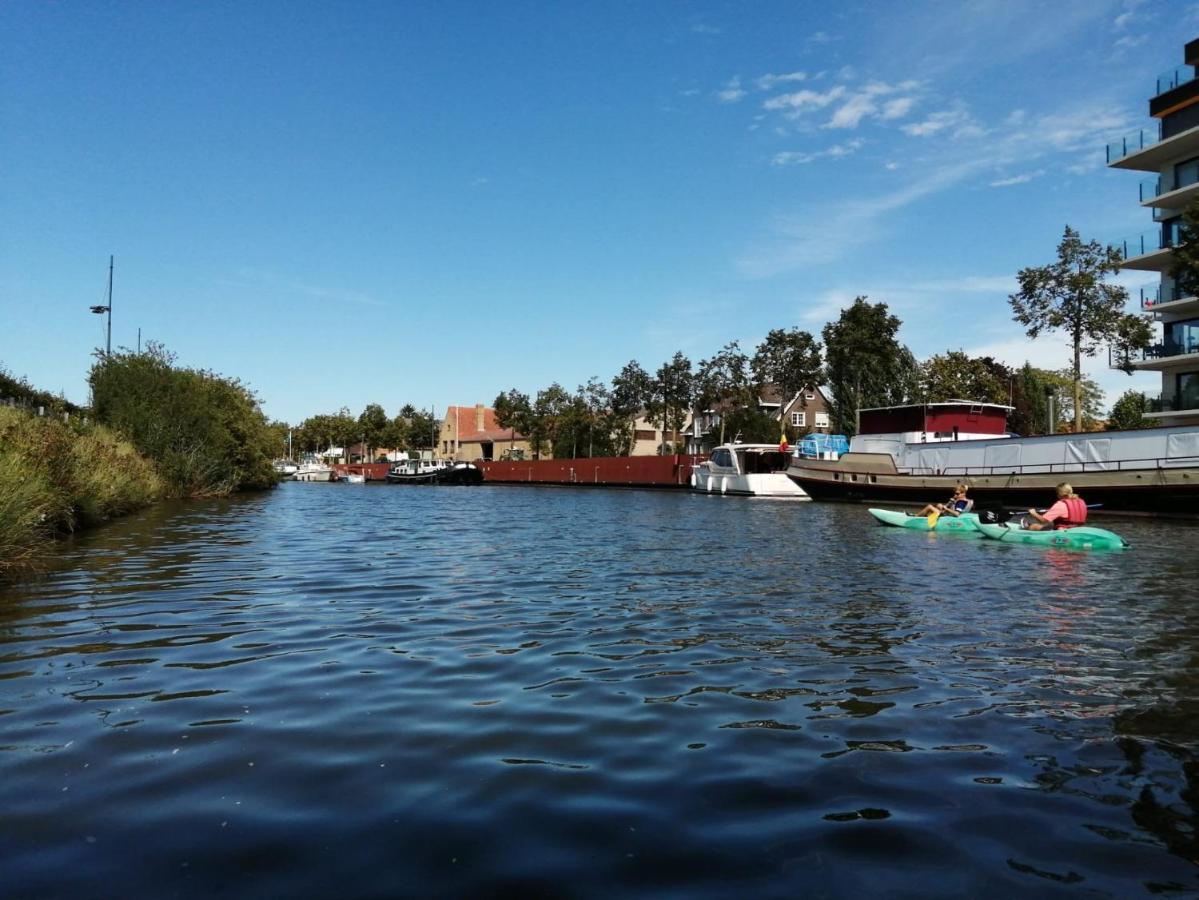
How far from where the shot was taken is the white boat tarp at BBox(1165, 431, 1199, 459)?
2875 centimetres

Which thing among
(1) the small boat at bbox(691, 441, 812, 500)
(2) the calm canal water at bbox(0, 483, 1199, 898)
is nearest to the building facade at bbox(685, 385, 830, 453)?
(1) the small boat at bbox(691, 441, 812, 500)

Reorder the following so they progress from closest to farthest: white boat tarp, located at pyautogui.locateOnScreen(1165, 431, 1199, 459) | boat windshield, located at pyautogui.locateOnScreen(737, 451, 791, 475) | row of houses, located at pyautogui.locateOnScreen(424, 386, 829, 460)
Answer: white boat tarp, located at pyautogui.locateOnScreen(1165, 431, 1199, 459) < boat windshield, located at pyautogui.locateOnScreen(737, 451, 791, 475) < row of houses, located at pyautogui.locateOnScreen(424, 386, 829, 460)

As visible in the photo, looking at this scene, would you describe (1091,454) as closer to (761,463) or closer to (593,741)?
(761,463)

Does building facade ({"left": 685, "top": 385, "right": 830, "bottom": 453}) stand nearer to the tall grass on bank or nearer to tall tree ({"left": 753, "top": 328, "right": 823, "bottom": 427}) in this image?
tall tree ({"left": 753, "top": 328, "right": 823, "bottom": 427})

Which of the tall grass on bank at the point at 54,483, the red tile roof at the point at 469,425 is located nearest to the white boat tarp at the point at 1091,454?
the tall grass on bank at the point at 54,483

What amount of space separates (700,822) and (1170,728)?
12.6 feet

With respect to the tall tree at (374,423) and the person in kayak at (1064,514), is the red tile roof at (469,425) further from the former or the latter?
the person in kayak at (1064,514)

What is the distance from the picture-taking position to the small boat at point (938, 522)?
22844 mm

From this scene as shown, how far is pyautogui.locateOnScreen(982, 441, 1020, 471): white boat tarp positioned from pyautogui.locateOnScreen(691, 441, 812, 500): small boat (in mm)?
13177

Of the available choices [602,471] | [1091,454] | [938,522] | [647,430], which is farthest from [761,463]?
→ [647,430]

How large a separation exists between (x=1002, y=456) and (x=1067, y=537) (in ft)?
54.0

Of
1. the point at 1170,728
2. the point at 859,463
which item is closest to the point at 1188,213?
the point at 859,463

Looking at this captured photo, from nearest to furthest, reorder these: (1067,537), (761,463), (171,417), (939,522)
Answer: (1067,537) < (939,522) < (171,417) < (761,463)

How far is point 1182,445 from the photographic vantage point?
29031 millimetres
